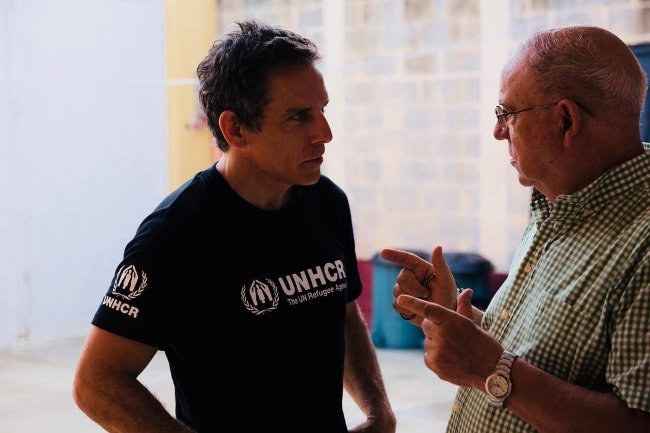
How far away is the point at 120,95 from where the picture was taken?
312 inches

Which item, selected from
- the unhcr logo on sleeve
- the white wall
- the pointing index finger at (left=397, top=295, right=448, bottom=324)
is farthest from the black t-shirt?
the white wall

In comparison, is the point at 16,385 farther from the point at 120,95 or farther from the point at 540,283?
the point at 540,283

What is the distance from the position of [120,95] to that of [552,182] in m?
6.62

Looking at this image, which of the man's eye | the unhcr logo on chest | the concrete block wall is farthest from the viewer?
the concrete block wall

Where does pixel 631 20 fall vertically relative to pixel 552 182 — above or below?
above

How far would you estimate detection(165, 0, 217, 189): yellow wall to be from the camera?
8.22m

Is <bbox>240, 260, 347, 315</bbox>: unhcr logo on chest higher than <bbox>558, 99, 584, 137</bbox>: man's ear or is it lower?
lower

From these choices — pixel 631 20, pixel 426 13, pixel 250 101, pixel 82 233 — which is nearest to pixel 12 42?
pixel 82 233

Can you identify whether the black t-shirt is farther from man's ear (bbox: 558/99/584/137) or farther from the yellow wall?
the yellow wall

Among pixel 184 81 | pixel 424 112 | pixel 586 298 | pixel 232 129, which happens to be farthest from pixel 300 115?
pixel 184 81

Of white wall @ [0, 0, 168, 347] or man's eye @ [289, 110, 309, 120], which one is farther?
white wall @ [0, 0, 168, 347]

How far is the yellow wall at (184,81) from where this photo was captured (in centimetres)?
822

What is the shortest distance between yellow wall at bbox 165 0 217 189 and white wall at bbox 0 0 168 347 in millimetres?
87

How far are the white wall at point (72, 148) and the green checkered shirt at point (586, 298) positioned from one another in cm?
620
